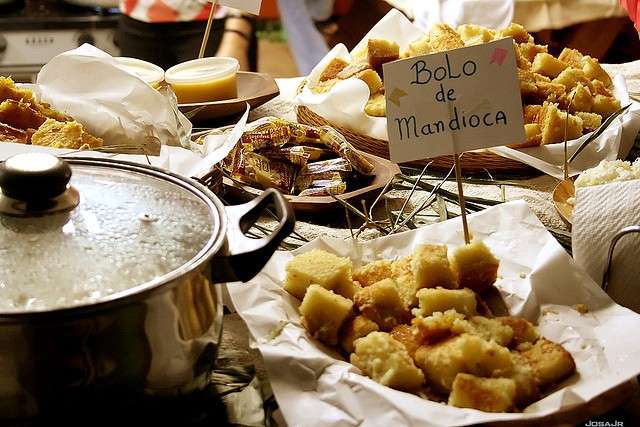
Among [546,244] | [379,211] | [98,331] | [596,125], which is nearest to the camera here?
[98,331]

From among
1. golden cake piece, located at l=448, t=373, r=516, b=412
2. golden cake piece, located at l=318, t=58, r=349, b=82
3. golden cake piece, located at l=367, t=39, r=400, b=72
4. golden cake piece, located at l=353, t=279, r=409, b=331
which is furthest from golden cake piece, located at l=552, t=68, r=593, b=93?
golden cake piece, located at l=448, t=373, r=516, b=412

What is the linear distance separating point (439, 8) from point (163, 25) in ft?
3.32

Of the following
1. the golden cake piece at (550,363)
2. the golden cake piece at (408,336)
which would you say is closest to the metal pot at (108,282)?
the golden cake piece at (408,336)

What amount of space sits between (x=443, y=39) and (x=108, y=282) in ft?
4.10

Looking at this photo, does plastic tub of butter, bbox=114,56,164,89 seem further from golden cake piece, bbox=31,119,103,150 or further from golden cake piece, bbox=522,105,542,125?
golden cake piece, bbox=522,105,542,125

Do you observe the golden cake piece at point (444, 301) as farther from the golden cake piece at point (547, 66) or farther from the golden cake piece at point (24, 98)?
the golden cake piece at point (547, 66)

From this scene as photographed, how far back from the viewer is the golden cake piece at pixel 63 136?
4.36 feet

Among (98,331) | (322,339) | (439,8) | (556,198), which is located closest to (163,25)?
(439,8)

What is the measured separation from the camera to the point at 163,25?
2.99 metres

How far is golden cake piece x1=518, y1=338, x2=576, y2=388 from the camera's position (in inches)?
36.5

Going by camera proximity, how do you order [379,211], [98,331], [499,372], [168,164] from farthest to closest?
[379,211] → [168,164] → [499,372] → [98,331]

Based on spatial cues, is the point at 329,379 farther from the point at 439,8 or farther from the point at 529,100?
the point at 439,8

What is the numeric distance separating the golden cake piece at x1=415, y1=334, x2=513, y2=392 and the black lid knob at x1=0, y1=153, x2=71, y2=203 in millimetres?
454

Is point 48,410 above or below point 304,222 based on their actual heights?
above
